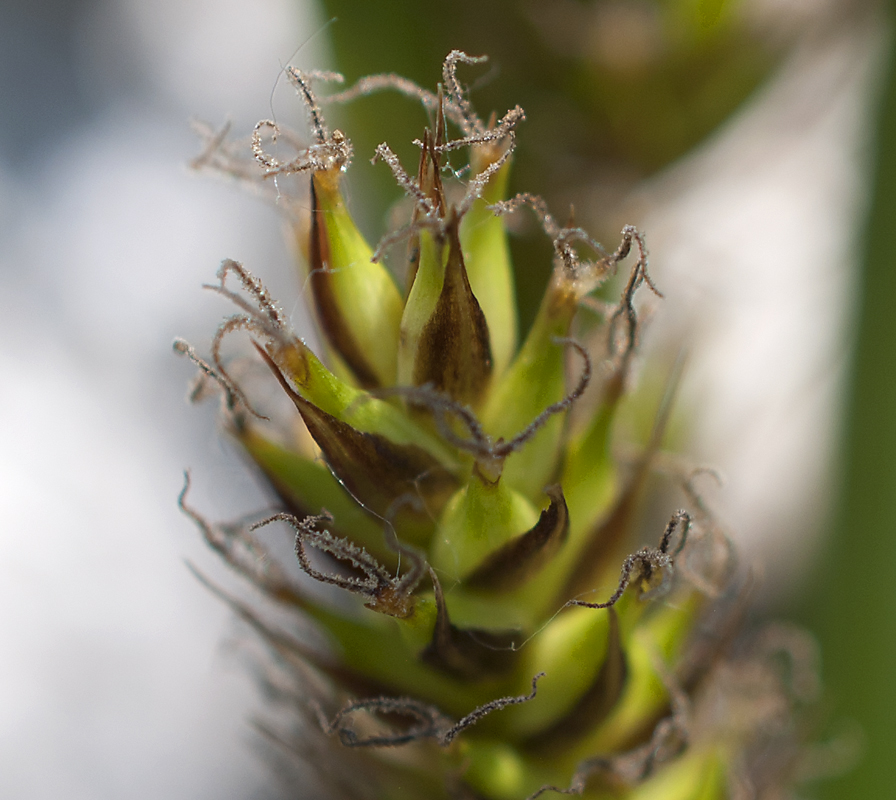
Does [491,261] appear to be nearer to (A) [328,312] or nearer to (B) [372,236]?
(A) [328,312]

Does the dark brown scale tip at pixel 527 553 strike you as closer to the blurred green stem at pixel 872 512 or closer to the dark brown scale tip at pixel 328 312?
the dark brown scale tip at pixel 328 312

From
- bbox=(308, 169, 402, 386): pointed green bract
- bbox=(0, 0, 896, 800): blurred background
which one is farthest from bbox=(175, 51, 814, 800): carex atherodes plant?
bbox=(0, 0, 896, 800): blurred background

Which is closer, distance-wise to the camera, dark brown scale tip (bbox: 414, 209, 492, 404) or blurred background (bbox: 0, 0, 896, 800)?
dark brown scale tip (bbox: 414, 209, 492, 404)

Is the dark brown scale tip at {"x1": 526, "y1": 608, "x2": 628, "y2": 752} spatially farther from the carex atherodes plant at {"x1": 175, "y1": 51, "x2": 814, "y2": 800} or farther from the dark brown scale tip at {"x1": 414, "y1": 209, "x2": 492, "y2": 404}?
the dark brown scale tip at {"x1": 414, "y1": 209, "x2": 492, "y2": 404}

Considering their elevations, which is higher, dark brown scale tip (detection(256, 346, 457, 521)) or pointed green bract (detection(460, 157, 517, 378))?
pointed green bract (detection(460, 157, 517, 378))

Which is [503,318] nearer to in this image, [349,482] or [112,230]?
[349,482]

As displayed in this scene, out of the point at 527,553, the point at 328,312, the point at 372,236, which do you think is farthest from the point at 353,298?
the point at 372,236

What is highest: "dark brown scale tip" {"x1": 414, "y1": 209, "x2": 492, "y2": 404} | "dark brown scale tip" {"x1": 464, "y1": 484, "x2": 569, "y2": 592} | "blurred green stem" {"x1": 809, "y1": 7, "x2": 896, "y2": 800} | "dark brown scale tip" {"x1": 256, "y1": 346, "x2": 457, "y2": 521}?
"dark brown scale tip" {"x1": 414, "y1": 209, "x2": 492, "y2": 404}
